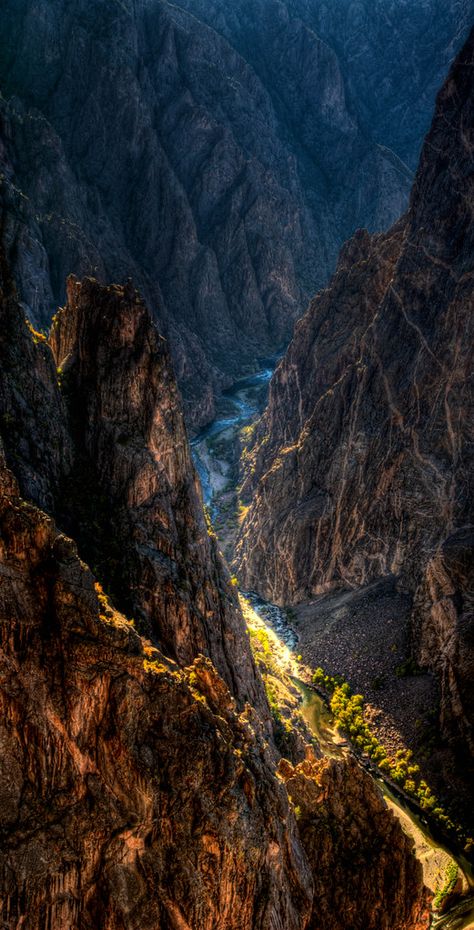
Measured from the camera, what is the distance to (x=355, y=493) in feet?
248

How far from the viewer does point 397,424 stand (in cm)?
7219

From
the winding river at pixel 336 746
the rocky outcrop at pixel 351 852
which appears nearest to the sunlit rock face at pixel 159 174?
the winding river at pixel 336 746

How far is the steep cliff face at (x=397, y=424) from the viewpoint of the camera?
66.3 metres

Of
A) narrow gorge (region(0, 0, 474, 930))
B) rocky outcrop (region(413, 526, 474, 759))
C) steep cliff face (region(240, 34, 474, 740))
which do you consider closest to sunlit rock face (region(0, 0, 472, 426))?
narrow gorge (region(0, 0, 474, 930))

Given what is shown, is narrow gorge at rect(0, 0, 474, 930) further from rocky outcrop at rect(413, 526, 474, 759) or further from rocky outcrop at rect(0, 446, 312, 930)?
rocky outcrop at rect(413, 526, 474, 759)

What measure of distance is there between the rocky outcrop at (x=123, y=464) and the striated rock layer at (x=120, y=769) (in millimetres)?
179

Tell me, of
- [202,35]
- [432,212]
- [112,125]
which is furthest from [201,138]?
[432,212]

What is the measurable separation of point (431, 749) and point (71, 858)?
41.8 m

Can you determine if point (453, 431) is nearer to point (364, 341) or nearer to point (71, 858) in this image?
point (364, 341)

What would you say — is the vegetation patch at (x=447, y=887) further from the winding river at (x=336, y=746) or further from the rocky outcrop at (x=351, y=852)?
the rocky outcrop at (x=351, y=852)

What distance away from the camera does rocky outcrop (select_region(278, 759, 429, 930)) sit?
1157 inches

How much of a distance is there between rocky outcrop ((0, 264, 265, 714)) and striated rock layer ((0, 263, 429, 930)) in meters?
0.18

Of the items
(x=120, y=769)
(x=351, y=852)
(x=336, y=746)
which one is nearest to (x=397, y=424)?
(x=336, y=746)

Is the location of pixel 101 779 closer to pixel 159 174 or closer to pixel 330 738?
pixel 330 738
